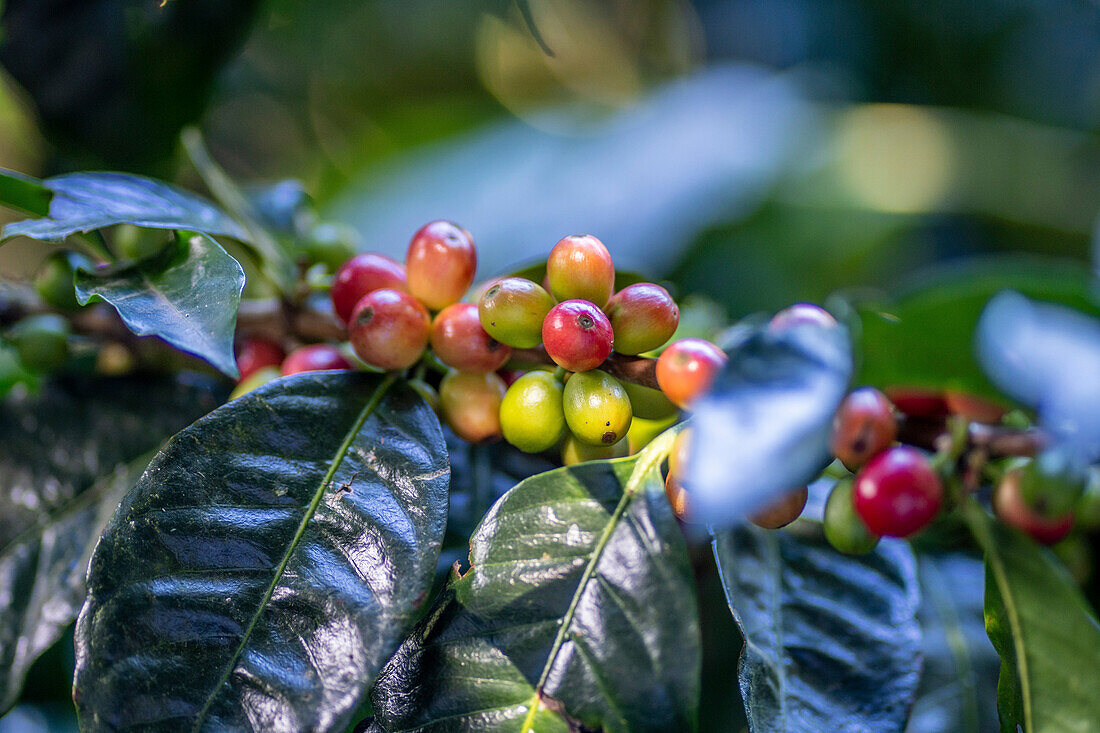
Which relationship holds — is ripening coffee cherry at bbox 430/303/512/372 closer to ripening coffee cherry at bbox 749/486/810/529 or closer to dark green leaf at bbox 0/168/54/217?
ripening coffee cherry at bbox 749/486/810/529

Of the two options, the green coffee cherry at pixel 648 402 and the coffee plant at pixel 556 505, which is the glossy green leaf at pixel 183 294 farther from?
the green coffee cherry at pixel 648 402

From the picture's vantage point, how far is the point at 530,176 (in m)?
1.91

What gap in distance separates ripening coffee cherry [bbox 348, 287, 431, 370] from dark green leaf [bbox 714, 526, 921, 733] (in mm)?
258

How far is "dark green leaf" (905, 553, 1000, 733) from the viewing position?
0.62 m

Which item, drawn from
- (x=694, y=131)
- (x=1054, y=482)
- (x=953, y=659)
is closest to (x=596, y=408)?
(x=1054, y=482)

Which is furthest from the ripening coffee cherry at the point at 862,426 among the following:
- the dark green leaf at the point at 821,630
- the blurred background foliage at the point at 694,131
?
the blurred background foliage at the point at 694,131

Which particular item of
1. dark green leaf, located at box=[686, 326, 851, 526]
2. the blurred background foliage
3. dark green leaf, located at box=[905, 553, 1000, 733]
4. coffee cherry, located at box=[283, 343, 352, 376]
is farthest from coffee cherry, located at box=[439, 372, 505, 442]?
the blurred background foliage

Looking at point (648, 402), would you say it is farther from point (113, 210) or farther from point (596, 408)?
point (113, 210)

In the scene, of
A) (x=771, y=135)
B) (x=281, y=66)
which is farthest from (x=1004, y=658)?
(x=281, y=66)

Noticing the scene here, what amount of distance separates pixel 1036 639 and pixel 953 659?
234mm

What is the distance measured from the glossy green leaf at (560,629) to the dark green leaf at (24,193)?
0.43 meters

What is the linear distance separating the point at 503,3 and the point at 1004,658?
10.5 feet

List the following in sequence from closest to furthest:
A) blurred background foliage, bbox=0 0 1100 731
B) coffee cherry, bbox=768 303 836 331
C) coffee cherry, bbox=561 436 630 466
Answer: coffee cherry, bbox=768 303 836 331, coffee cherry, bbox=561 436 630 466, blurred background foliage, bbox=0 0 1100 731

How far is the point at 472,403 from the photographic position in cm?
50
